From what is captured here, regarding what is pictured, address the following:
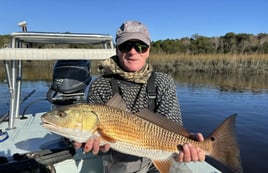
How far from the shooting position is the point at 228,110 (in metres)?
11.6

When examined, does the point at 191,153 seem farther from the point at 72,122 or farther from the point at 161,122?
the point at 72,122

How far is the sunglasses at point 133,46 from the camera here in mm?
2727

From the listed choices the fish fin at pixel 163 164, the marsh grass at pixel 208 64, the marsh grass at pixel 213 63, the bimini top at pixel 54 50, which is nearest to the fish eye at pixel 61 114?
the fish fin at pixel 163 164

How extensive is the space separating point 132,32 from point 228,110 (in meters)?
9.83

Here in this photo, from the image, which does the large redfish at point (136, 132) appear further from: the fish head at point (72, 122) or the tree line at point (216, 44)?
the tree line at point (216, 44)

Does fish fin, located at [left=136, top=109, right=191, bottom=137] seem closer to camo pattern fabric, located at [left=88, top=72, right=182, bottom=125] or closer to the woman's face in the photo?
camo pattern fabric, located at [left=88, top=72, right=182, bottom=125]

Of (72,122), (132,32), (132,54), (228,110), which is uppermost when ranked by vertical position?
(132,32)

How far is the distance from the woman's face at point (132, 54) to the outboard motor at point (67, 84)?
1.52 meters

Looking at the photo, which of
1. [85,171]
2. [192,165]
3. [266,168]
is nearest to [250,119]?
[266,168]

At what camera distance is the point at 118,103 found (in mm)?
2408

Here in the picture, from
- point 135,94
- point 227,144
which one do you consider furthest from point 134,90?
point 227,144

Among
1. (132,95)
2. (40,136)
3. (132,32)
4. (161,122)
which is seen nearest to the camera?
(161,122)

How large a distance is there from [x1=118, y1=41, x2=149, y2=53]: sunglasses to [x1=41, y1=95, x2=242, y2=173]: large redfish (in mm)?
589

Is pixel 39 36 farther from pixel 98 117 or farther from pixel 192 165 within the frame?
pixel 192 165
